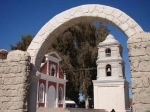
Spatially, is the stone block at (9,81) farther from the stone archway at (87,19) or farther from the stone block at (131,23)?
the stone block at (131,23)

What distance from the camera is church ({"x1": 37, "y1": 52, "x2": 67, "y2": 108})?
907 inches

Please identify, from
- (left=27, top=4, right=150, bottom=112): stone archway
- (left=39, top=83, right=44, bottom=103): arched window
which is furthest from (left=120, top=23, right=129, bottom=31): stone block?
(left=39, top=83, right=44, bottom=103): arched window

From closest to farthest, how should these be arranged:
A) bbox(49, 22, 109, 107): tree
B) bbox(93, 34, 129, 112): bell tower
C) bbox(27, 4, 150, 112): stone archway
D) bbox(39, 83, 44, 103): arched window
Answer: bbox(27, 4, 150, 112): stone archway, bbox(93, 34, 129, 112): bell tower, bbox(39, 83, 44, 103): arched window, bbox(49, 22, 109, 107): tree

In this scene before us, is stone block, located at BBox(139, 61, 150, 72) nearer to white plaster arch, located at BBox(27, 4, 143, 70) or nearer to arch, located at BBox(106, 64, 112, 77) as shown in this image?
white plaster arch, located at BBox(27, 4, 143, 70)

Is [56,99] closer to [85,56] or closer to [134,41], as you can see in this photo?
[85,56]

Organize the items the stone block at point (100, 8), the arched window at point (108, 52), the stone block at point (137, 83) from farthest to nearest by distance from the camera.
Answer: the arched window at point (108, 52) → the stone block at point (100, 8) → the stone block at point (137, 83)

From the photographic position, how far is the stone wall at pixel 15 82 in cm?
538

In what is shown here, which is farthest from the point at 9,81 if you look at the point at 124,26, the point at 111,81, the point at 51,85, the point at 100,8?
the point at 51,85

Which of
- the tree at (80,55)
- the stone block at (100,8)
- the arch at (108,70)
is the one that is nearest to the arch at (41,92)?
the tree at (80,55)

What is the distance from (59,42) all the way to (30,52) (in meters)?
27.0

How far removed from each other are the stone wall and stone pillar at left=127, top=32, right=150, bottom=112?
2.93 m

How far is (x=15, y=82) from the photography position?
18.3 feet

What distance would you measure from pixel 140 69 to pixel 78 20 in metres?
2.35

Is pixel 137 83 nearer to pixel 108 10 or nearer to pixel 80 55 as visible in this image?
pixel 108 10
